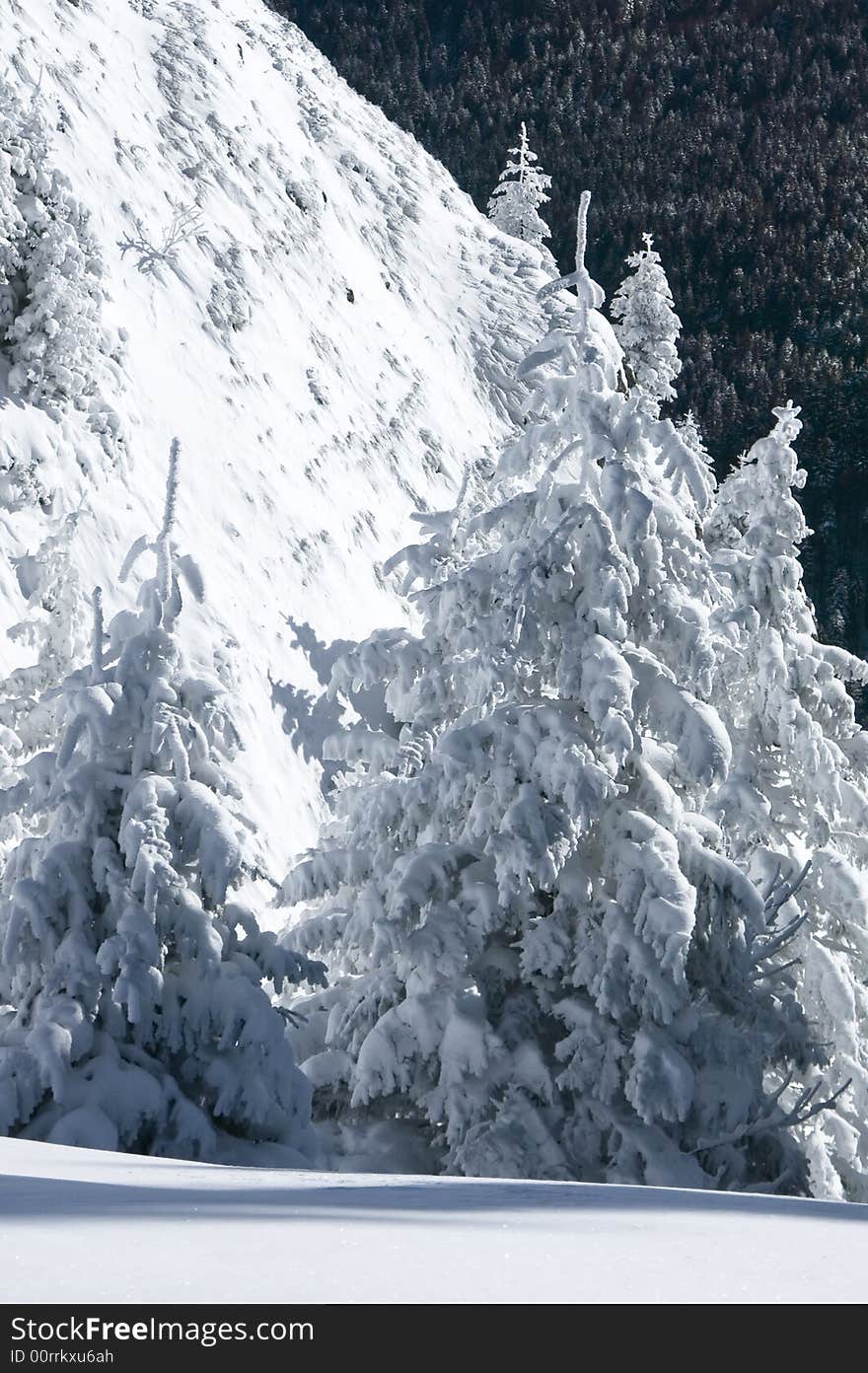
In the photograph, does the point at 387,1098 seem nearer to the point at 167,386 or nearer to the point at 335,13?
the point at 167,386

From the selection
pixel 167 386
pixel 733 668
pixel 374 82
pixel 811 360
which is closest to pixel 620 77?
pixel 374 82

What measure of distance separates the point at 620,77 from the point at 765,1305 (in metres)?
172

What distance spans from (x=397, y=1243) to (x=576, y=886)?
832 cm

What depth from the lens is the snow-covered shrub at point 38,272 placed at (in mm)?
24938

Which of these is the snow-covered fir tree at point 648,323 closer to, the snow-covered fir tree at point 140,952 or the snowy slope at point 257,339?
the snowy slope at point 257,339

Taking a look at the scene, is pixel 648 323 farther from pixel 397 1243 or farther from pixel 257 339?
pixel 397 1243

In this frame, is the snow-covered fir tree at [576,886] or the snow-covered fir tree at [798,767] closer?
the snow-covered fir tree at [576,886]

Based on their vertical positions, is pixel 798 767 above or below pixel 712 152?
below

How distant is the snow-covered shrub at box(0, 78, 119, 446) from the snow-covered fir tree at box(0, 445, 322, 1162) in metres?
15.2

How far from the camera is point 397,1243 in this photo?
452 centimetres

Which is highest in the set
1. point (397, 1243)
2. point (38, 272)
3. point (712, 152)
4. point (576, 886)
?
point (712, 152)

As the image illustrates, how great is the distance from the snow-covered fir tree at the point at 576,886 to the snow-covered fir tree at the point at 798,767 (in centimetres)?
263

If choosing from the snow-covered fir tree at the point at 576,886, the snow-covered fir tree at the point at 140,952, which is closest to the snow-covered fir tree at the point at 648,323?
the snow-covered fir tree at the point at 576,886

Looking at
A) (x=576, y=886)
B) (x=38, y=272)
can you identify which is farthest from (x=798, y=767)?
(x=38, y=272)
